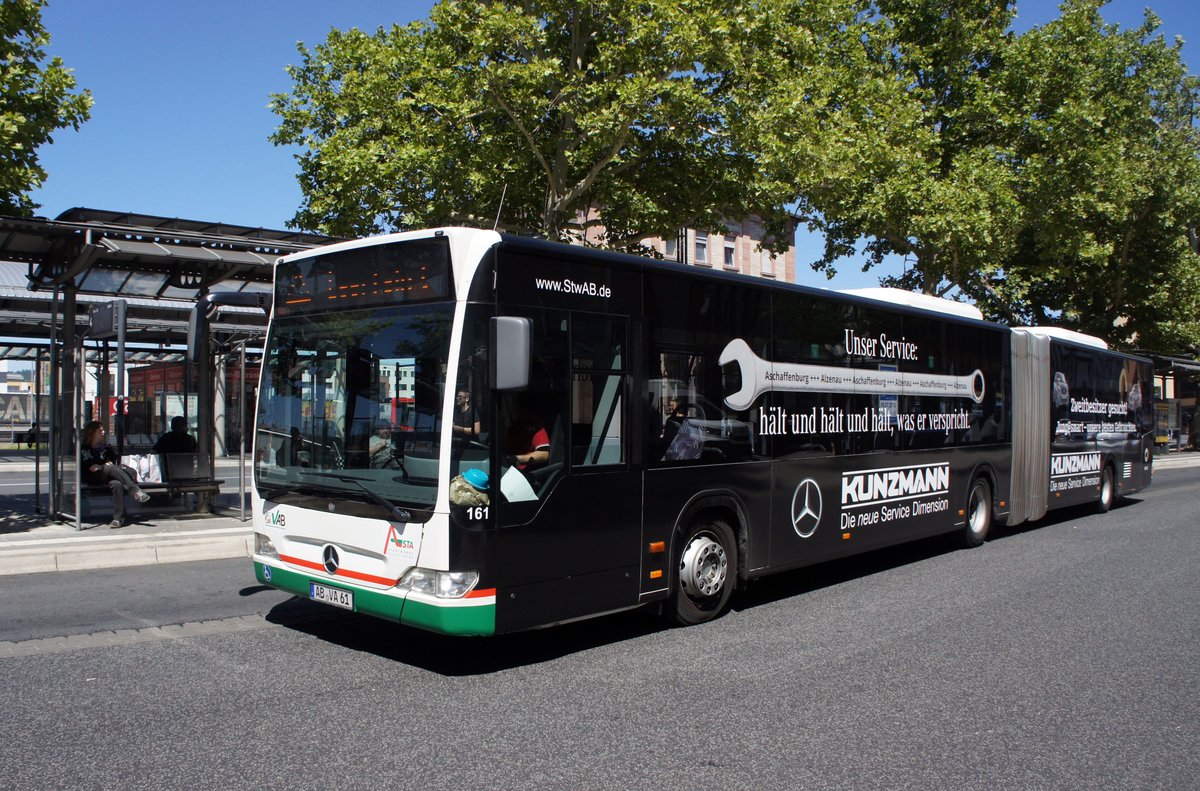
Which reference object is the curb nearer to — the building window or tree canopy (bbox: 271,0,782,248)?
tree canopy (bbox: 271,0,782,248)

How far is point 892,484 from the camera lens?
33.8ft

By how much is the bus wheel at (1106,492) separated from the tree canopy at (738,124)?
7.86 meters

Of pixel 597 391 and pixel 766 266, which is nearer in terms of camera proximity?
pixel 597 391

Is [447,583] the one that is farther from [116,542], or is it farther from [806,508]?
[116,542]

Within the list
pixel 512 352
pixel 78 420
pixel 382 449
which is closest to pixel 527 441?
pixel 512 352

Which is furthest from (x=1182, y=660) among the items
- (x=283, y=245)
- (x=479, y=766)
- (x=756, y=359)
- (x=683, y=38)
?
(x=683, y=38)

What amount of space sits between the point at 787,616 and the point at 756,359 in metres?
2.25

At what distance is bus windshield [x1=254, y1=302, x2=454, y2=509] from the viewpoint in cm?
596

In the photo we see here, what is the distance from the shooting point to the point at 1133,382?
1823 cm

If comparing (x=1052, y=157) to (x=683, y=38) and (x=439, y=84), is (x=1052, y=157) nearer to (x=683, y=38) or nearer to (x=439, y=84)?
(x=683, y=38)

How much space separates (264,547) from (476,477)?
2245 millimetres

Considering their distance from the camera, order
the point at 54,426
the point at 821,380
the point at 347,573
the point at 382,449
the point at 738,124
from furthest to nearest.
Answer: the point at 738,124, the point at 54,426, the point at 821,380, the point at 347,573, the point at 382,449

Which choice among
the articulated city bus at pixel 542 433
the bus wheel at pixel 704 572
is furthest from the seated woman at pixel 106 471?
the bus wheel at pixel 704 572

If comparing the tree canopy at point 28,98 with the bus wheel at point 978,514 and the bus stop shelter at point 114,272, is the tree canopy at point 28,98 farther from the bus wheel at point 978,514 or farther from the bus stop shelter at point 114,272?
the bus wheel at point 978,514
